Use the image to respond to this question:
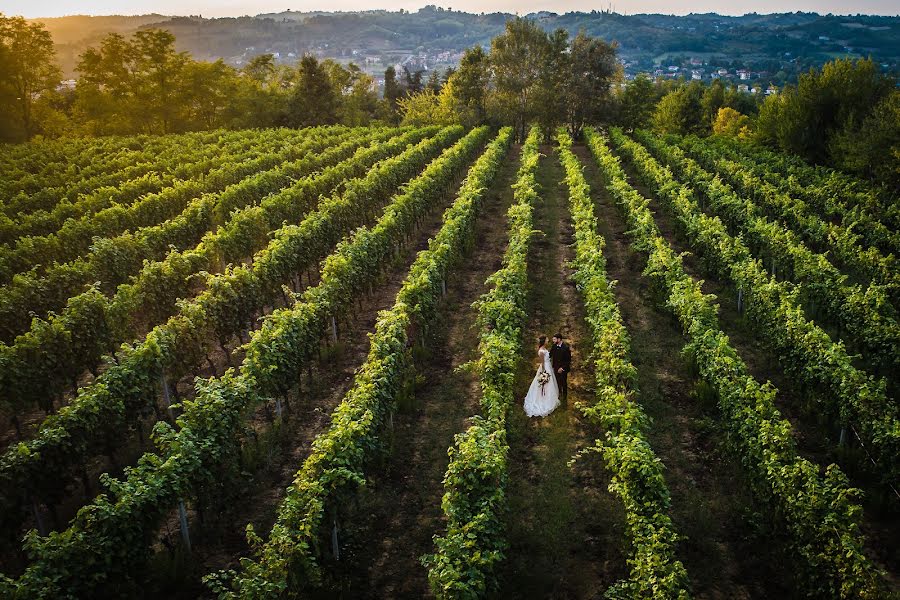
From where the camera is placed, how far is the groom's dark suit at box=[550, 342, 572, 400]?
13141 mm

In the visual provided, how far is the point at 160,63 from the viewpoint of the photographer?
58.7 meters

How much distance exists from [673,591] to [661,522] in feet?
4.02

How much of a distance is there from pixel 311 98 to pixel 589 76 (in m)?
30.7

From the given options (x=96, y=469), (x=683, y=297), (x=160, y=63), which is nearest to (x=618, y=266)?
(x=683, y=297)

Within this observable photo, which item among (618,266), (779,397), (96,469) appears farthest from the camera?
(618,266)

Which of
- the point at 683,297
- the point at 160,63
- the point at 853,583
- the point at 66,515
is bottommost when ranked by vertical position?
the point at 66,515

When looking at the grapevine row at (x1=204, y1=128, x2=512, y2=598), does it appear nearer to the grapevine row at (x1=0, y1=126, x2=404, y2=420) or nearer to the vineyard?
the vineyard

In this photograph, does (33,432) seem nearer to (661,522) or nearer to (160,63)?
(661,522)

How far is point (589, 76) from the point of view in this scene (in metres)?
61.9

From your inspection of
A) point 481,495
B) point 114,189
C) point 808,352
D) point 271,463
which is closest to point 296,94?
point 114,189

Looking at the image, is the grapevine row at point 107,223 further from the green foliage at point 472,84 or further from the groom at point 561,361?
the green foliage at point 472,84

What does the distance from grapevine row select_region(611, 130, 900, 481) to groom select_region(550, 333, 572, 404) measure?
16.0ft

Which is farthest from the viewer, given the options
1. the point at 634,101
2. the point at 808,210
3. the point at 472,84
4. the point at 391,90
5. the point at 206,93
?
the point at 391,90

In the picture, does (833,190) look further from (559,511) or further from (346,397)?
(346,397)
